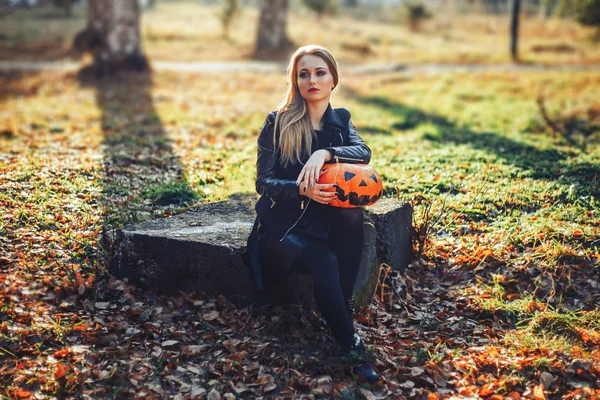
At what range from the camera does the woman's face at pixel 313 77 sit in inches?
166

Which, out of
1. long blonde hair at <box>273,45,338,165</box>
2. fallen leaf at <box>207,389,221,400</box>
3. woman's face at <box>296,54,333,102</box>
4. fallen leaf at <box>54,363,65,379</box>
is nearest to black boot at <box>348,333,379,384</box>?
fallen leaf at <box>207,389,221,400</box>

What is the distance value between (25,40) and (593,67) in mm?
22534

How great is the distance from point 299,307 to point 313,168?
4.07ft

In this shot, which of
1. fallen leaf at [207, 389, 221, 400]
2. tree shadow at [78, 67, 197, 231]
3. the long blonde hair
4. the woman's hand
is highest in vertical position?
the long blonde hair

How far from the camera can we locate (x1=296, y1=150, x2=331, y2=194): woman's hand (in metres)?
4.00

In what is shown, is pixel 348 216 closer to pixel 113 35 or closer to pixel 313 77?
pixel 313 77

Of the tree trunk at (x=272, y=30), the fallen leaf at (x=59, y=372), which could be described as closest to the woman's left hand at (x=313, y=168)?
the fallen leaf at (x=59, y=372)

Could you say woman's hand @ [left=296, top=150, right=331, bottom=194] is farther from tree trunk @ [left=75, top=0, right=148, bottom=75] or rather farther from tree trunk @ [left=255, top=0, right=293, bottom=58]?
tree trunk @ [left=255, top=0, right=293, bottom=58]

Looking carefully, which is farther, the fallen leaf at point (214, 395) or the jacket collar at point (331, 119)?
the jacket collar at point (331, 119)

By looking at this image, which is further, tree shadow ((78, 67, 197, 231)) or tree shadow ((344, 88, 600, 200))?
tree shadow ((344, 88, 600, 200))

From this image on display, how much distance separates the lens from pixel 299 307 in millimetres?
4633

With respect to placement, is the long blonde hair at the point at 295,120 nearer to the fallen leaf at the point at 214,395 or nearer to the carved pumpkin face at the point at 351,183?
the carved pumpkin face at the point at 351,183

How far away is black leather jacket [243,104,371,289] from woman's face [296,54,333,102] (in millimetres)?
222

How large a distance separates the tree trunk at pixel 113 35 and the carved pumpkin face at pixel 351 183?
13.0m
